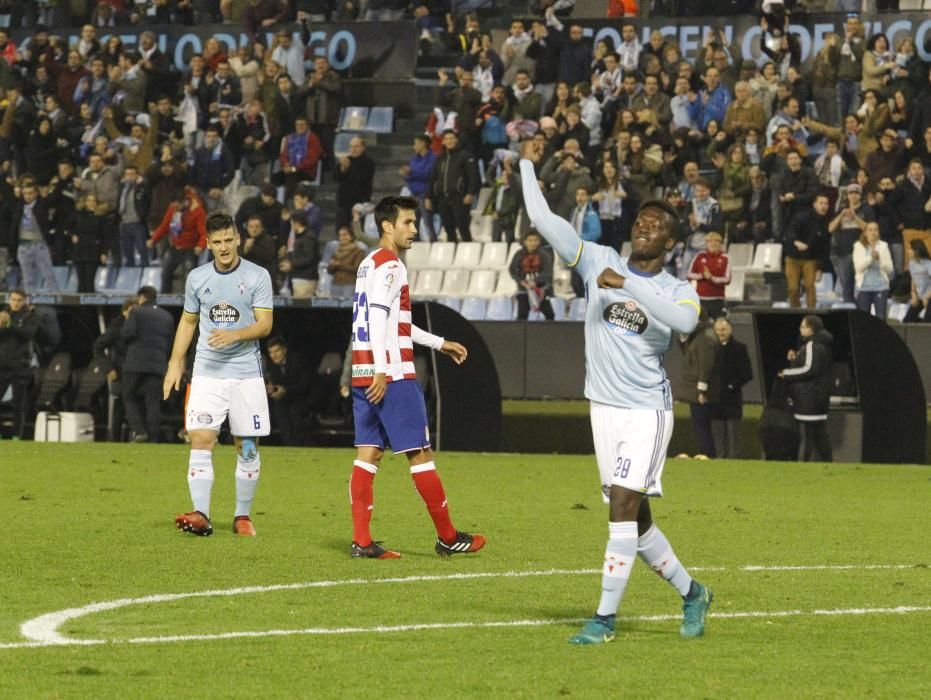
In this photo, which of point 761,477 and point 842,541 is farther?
point 761,477

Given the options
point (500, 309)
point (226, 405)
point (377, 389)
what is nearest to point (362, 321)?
point (377, 389)

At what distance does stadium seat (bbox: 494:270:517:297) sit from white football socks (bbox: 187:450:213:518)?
52.4 feet

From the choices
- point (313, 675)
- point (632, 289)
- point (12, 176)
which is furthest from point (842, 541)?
point (12, 176)

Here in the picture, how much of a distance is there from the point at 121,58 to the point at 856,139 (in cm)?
1442

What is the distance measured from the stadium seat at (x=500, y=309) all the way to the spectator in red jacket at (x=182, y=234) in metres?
4.90

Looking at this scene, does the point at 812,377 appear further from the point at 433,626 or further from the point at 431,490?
the point at 433,626

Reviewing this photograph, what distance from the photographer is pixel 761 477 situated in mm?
19297

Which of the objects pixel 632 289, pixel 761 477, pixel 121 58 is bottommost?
pixel 761 477

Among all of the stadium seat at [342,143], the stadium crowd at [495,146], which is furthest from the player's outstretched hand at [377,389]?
the stadium seat at [342,143]

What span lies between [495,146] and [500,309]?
3.58m

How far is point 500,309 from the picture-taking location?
2805 cm

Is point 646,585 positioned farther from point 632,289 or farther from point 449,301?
point 449,301

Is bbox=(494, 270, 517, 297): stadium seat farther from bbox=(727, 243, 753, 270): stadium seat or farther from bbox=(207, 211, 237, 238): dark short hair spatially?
bbox=(207, 211, 237, 238): dark short hair

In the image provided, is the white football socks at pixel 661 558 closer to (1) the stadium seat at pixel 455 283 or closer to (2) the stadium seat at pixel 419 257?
(1) the stadium seat at pixel 455 283
